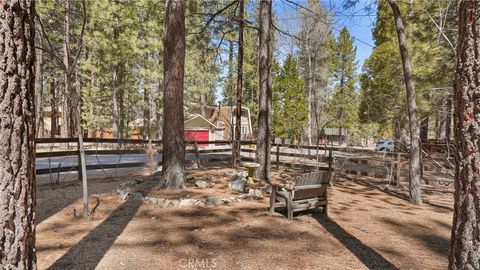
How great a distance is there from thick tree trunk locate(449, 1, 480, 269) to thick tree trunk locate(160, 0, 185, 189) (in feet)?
19.6

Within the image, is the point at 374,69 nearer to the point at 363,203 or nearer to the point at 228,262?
the point at 363,203

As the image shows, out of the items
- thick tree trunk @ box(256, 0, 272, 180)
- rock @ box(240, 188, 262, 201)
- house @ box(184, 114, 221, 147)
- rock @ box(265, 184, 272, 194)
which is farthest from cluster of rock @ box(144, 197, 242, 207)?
house @ box(184, 114, 221, 147)

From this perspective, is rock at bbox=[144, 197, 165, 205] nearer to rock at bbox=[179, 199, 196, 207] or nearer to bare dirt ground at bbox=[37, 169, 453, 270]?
bare dirt ground at bbox=[37, 169, 453, 270]

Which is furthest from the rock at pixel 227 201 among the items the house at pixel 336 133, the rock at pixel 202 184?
the house at pixel 336 133

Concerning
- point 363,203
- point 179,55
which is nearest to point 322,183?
point 363,203

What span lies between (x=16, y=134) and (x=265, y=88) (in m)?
8.21

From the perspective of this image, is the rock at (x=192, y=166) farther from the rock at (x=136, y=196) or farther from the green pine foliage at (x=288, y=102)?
the green pine foliage at (x=288, y=102)

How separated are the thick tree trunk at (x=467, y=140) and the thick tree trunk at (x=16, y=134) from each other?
3402 millimetres

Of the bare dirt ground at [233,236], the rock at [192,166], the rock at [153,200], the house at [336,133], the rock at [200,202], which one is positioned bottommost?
the bare dirt ground at [233,236]

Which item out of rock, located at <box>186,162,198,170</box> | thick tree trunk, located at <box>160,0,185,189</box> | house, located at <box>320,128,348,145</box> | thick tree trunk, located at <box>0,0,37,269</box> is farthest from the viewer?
house, located at <box>320,128,348,145</box>

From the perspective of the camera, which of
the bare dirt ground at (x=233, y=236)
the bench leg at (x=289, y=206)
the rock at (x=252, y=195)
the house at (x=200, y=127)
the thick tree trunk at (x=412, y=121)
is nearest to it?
the bare dirt ground at (x=233, y=236)

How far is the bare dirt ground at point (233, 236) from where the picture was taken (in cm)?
389

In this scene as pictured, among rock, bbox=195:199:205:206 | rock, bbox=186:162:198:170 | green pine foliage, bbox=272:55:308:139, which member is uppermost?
green pine foliage, bbox=272:55:308:139

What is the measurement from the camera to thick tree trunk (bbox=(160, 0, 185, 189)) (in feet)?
24.2
